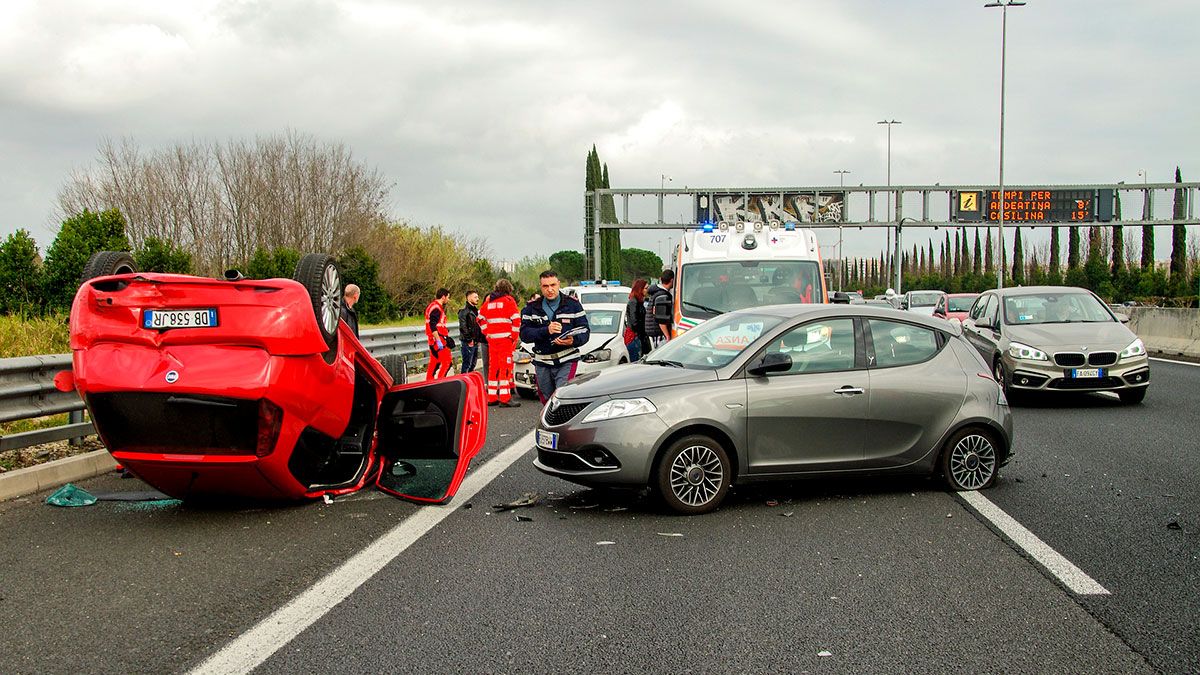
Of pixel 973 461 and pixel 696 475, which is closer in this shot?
pixel 696 475

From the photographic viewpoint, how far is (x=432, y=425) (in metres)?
8.09

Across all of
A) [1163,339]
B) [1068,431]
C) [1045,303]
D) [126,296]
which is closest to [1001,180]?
[1163,339]

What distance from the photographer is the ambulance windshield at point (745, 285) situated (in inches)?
592

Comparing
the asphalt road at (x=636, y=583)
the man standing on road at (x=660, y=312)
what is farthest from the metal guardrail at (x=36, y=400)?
the man standing on road at (x=660, y=312)

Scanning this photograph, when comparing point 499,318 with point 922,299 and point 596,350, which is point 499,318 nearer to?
point 596,350

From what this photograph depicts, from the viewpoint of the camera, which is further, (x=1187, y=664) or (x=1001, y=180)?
(x=1001, y=180)

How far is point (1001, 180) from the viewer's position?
4394cm

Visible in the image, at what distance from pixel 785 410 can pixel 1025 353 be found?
7952 millimetres

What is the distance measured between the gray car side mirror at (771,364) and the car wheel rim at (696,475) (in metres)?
0.67

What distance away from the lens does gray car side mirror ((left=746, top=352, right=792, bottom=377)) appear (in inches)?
298

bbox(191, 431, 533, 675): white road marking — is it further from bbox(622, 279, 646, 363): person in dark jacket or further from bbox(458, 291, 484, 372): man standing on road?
bbox(458, 291, 484, 372): man standing on road

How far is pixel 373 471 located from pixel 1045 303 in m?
10.9

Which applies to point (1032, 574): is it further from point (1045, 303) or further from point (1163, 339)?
point (1163, 339)

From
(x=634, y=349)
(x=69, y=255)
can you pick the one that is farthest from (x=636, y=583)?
(x=69, y=255)
